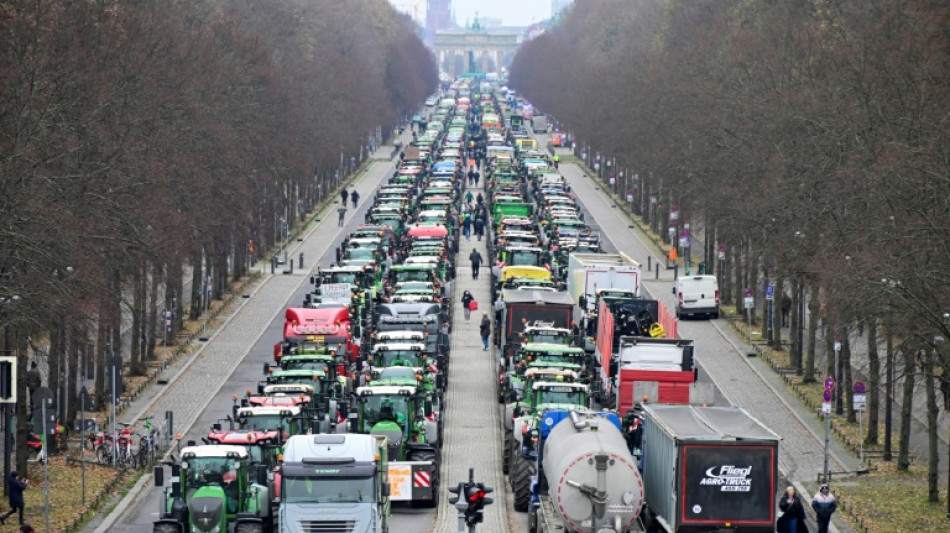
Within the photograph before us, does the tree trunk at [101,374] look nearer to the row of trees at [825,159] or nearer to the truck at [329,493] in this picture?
the row of trees at [825,159]

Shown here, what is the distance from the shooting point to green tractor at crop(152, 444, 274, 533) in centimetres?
3522

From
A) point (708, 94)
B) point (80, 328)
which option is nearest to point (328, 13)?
point (708, 94)

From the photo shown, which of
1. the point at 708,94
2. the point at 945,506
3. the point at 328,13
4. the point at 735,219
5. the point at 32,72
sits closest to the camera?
the point at 945,506

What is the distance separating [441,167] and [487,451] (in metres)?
92.3

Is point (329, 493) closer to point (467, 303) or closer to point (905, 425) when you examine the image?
point (905, 425)

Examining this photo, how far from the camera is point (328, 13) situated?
175 m

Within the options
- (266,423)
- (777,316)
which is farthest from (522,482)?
(777,316)

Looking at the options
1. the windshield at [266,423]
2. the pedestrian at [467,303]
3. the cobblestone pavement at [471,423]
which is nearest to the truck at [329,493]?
the cobblestone pavement at [471,423]

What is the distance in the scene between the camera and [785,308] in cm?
7862

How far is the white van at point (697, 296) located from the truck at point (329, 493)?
4451 cm

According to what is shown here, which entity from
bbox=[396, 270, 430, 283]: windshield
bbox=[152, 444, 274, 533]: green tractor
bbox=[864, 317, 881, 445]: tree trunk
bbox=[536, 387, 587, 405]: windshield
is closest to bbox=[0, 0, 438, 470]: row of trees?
bbox=[396, 270, 430, 283]: windshield

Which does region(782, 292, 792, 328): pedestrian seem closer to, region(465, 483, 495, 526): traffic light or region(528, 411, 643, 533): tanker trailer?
region(528, 411, 643, 533): tanker trailer

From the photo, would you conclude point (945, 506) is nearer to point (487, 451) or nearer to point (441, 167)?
point (487, 451)

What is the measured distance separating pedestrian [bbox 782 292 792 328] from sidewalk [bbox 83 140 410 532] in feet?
63.0
